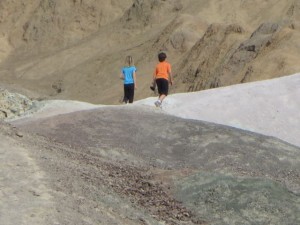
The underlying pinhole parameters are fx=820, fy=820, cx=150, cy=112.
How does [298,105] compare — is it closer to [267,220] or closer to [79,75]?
[267,220]

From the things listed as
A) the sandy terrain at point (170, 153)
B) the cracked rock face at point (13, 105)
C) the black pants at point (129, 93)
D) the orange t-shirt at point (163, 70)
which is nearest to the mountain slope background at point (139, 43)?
the sandy terrain at point (170, 153)

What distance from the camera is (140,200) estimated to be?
9.24 m

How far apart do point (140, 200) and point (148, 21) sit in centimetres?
4043

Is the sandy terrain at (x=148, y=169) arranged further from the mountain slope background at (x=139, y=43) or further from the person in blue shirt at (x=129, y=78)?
the mountain slope background at (x=139, y=43)

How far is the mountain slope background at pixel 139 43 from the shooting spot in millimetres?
30406

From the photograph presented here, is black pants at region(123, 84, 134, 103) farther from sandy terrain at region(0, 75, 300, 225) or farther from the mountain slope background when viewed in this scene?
the mountain slope background

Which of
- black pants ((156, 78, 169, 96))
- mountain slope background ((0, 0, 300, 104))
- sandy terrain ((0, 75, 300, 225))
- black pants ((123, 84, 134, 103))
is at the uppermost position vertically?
mountain slope background ((0, 0, 300, 104))

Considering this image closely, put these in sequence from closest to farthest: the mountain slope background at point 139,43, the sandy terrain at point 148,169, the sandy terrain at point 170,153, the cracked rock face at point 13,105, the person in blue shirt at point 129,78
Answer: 1. the sandy terrain at point 148,169
2. the sandy terrain at point 170,153
3. the person in blue shirt at point 129,78
4. the cracked rock face at point 13,105
5. the mountain slope background at point 139,43

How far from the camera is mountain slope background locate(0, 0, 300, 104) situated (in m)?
30.4

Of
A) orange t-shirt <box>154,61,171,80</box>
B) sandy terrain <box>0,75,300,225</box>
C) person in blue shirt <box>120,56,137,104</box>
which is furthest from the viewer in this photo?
person in blue shirt <box>120,56,137,104</box>

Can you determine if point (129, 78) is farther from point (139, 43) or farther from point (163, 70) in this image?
point (139, 43)

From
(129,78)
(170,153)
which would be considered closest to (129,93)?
(129,78)

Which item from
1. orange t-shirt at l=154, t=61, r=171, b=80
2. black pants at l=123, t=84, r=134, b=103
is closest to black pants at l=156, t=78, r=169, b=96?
orange t-shirt at l=154, t=61, r=171, b=80

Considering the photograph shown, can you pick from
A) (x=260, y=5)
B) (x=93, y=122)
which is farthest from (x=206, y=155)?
(x=260, y=5)
